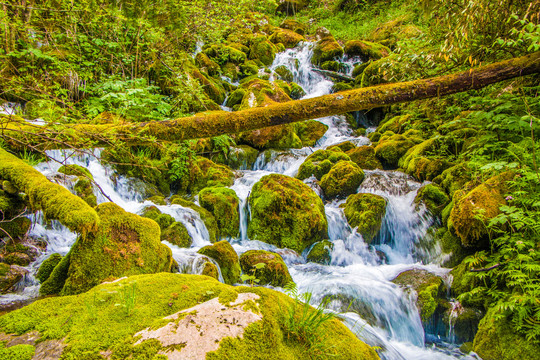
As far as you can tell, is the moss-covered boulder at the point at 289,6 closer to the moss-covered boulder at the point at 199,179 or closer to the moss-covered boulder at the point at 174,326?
the moss-covered boulder at the point at 199,179

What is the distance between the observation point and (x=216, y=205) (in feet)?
22.2

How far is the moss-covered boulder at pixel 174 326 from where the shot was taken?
1470 mm

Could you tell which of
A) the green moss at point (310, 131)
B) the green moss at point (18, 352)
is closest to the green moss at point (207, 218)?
the green moss at point (18, 352)

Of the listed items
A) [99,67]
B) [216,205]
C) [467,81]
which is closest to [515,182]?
[467,81]

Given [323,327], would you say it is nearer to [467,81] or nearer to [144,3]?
[467,81]

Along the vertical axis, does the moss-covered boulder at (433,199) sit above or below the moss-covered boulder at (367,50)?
below

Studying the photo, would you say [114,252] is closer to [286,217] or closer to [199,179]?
[286,217]

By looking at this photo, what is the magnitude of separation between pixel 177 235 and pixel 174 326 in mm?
4162

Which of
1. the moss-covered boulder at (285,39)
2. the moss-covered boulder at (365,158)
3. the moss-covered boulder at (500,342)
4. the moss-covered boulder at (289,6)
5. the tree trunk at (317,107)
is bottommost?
the moss-covered boulder at (500,342)

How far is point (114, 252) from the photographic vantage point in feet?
10.6

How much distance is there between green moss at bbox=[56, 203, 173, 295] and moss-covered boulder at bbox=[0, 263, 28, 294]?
1.07 m

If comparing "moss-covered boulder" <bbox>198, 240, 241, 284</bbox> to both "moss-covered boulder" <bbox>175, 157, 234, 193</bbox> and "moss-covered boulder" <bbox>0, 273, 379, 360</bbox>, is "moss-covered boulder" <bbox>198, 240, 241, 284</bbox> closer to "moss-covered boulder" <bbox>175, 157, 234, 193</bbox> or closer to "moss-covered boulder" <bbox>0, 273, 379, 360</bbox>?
"moss-covered boulder" <bbox>0, 273, 379, 360</bbox>

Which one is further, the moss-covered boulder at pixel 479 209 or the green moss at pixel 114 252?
the moss-covered boulder at pixel 479 209

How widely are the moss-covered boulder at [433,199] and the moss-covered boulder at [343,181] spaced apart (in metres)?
1.72
